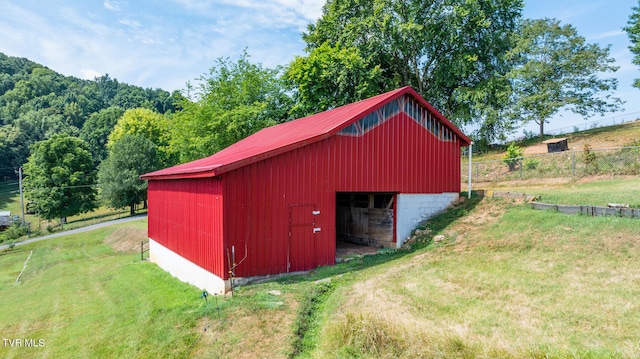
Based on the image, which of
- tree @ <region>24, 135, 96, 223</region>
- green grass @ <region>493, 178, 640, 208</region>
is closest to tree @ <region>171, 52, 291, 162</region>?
tree @ <region>24, 135, 96, 223</region>

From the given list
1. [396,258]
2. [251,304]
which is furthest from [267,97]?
[251,304]

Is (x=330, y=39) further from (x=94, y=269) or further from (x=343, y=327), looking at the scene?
(x=343, y=327)

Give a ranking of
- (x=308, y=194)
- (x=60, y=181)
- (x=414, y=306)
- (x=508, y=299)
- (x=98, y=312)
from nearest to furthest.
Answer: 1. (x=508, y=299)
2. (x=414, y=306)
3. (x=98, y=312)
4. (x=308, y=194)
5. (x=60, y=181)

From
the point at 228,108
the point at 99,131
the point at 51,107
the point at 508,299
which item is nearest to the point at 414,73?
the point at 228,108

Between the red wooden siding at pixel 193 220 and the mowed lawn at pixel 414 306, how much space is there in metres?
1.08

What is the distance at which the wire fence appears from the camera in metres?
16.6

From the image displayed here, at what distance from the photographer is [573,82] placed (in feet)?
102

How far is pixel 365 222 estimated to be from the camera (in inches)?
587

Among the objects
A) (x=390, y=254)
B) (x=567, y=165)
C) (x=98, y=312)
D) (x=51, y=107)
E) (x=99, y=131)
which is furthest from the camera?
(x=51, y=107)

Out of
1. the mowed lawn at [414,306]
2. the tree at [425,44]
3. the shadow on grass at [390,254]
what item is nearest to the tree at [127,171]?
the tree at [425,44]

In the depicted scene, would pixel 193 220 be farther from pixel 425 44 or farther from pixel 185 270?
pixel 425 44

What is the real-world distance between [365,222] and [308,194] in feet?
16.1

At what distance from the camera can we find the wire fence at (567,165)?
54.5 ft

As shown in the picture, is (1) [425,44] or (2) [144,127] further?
(2) [144,127]
